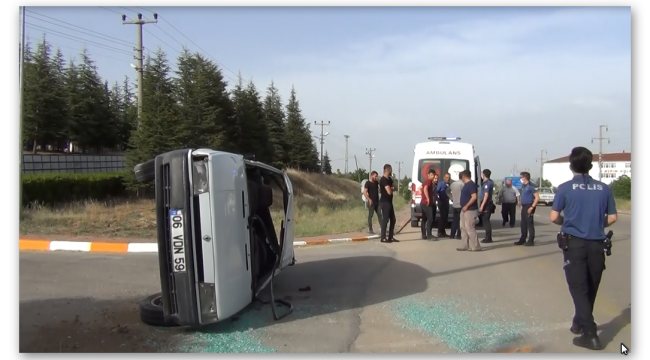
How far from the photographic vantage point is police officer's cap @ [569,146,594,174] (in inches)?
208

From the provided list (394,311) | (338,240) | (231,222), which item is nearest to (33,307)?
(231,222)

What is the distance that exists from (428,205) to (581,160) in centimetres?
848

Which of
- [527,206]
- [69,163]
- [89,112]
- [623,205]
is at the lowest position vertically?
[623,205]

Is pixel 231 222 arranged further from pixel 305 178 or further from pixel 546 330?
pixel 305 178

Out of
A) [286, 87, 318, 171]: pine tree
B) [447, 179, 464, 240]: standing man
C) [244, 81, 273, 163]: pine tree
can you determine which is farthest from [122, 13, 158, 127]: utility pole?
[286, 87, 318, 171]: pine tree

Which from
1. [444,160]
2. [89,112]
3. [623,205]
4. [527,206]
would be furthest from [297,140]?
[527,206]

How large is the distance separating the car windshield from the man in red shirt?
2.84 metres

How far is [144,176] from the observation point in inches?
211

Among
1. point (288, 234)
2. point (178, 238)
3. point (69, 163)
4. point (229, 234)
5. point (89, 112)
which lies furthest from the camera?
point (89, 112)

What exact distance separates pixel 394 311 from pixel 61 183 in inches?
701

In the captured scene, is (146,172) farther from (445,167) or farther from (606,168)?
(606,168)

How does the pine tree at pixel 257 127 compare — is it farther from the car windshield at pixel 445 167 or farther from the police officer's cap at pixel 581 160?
the police officer's cap at pixel 581 160

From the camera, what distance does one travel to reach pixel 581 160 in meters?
5.29

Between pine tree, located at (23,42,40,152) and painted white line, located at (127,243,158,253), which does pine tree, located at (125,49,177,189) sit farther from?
painted white line, located at (127,243,158,253)
